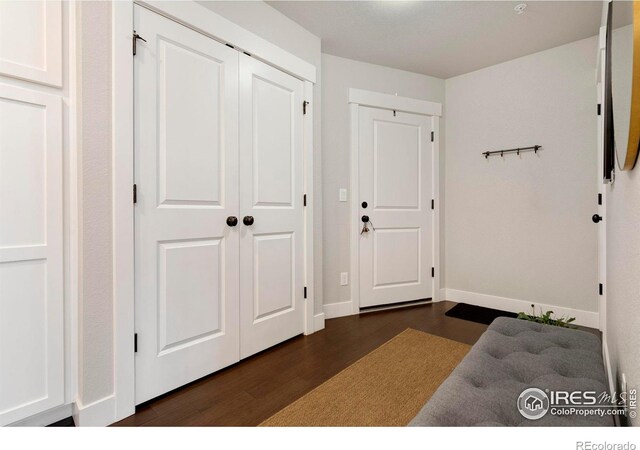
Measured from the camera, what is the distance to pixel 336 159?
2.89m

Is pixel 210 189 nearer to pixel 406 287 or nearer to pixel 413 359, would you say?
pixel 413 359

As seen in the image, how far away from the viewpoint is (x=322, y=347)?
2250 millimetres

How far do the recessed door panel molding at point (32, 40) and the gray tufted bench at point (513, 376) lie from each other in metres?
1.98

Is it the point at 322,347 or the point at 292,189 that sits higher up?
the point at 292,189

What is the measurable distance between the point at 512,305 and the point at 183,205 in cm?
319

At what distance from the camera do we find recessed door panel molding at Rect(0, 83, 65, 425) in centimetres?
125

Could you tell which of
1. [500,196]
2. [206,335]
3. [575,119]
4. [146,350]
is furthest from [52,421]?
[575,119]

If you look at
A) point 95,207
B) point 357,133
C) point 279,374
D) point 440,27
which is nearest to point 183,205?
point 95,207

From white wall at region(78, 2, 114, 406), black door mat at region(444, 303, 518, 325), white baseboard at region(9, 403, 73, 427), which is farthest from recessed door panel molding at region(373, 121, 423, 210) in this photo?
white baseboard at region(9, 403, 73, 427)

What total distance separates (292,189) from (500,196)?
2.24 metres

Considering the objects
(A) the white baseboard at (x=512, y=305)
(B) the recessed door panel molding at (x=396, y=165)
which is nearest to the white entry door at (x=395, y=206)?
(B) the recessed door panel molding at (x=396, y=165)

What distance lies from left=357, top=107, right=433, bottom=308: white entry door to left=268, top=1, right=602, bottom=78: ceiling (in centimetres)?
58

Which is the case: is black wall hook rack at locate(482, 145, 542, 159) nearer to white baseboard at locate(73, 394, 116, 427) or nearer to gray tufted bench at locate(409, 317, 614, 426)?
gray tufted bench at locate(409, 317, 614, 426)

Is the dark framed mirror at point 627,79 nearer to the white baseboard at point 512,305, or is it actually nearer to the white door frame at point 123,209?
the white door frame at point 123,209
